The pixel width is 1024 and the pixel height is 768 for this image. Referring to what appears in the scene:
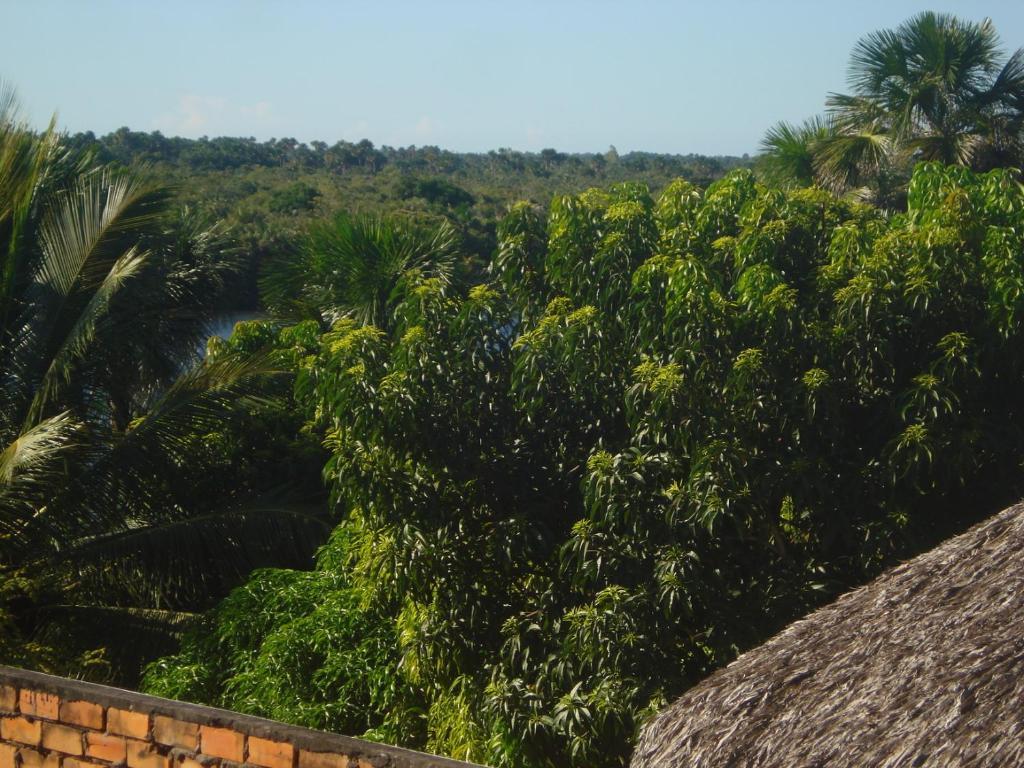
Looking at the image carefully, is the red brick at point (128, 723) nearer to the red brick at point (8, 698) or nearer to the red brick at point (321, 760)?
the red brick at point (8, 698)

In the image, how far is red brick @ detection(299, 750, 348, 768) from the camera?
5879 mm

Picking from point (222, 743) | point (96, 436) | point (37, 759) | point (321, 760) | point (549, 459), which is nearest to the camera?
point (321, 760)

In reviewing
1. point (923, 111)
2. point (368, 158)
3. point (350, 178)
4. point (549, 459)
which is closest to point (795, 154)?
point (923, 111)

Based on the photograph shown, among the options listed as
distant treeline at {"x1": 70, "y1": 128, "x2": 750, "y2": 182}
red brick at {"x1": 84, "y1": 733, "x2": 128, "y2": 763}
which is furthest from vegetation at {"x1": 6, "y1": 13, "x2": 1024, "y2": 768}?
distant treeline at {"x1": 70, "y1": 128, "x2": 750, "y2": 182}

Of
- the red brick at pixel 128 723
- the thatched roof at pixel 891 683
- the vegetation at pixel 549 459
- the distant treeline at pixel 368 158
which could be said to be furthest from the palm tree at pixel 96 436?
the distant treeline at pixel 368 158

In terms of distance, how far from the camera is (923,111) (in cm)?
1389

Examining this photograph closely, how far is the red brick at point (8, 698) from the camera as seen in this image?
6910 mm

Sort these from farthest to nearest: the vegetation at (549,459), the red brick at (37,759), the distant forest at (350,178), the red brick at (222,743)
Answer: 1. the distant forest at (350,178)
2. the red brick at (37,759)
3. the vegetation at (549,459)
4. the red brick at (222,743)

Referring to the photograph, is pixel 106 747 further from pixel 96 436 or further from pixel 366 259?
pixel 366 259

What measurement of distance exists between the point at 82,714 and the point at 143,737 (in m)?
0.46

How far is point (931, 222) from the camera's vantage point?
7438 mm

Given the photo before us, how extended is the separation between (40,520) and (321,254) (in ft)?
13.9

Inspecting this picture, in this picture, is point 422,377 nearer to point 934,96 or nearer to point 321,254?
point 321,254

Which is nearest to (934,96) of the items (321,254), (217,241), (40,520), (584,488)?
(321,254)
